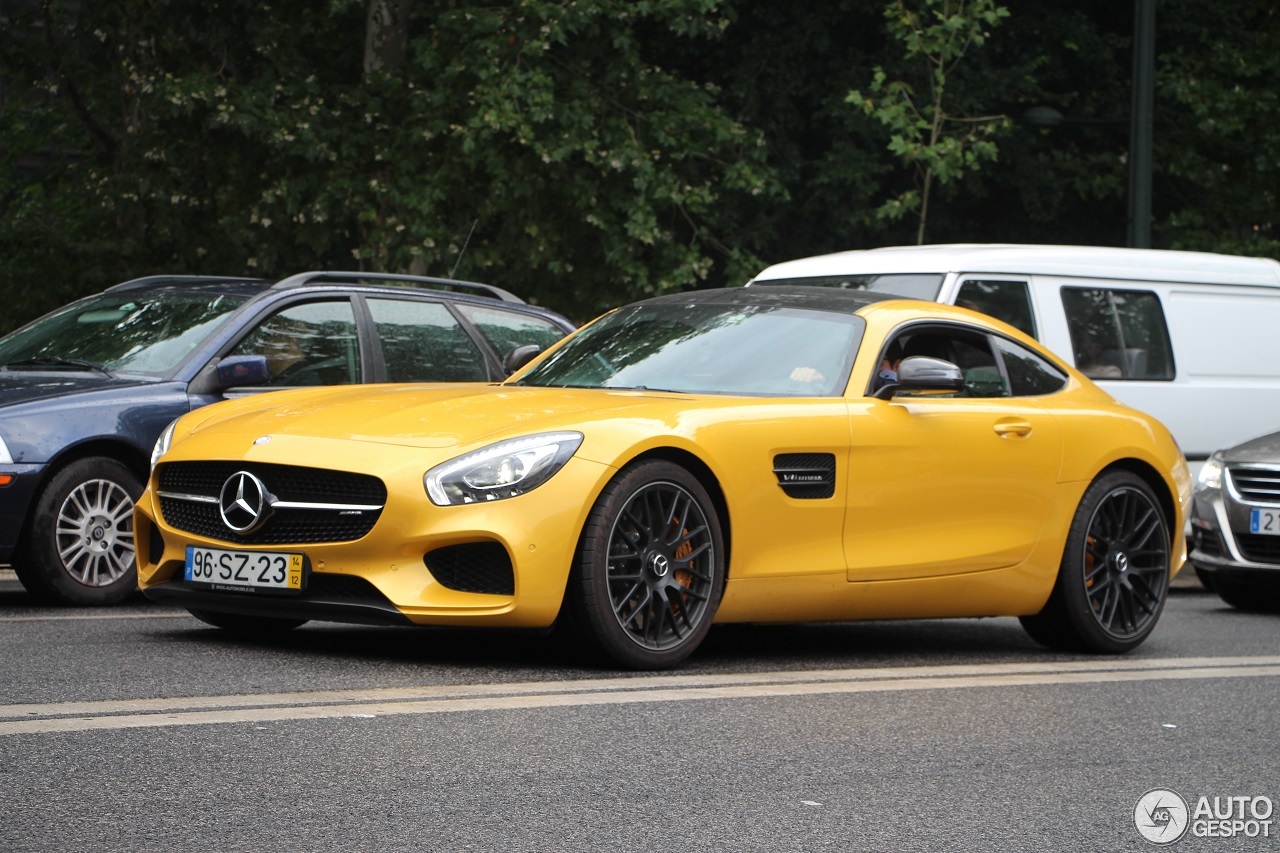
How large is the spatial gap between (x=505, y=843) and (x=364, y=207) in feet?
53.2


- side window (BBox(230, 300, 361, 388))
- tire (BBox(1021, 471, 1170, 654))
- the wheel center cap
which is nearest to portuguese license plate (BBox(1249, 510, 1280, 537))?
tire (BBox(1021, 471, 1170, 654))

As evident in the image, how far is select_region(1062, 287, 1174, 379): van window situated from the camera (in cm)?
1271

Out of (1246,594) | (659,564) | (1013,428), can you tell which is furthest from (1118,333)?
(659,564)

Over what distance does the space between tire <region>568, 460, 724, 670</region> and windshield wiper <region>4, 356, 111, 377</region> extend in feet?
12.0

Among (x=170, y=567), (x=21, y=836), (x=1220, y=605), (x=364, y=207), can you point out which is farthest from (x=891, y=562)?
(x=364, y=207)

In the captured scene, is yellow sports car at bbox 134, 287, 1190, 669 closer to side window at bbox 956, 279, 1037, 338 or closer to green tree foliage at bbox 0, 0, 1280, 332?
side window at bbox 956, 279, 1037, 338

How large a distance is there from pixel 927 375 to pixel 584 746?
2.60 metres

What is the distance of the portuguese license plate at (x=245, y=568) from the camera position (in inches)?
266

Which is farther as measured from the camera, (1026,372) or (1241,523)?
(1241,523)

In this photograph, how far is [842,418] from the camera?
7590mm

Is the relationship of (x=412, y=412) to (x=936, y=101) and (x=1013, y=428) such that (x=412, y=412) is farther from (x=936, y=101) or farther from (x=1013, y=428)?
(x=936, y=101)

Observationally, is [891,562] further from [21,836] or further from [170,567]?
[21,836]

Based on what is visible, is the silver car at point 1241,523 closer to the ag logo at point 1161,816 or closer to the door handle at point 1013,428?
the door handle at point 1013,428

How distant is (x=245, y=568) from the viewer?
22.5 ft
